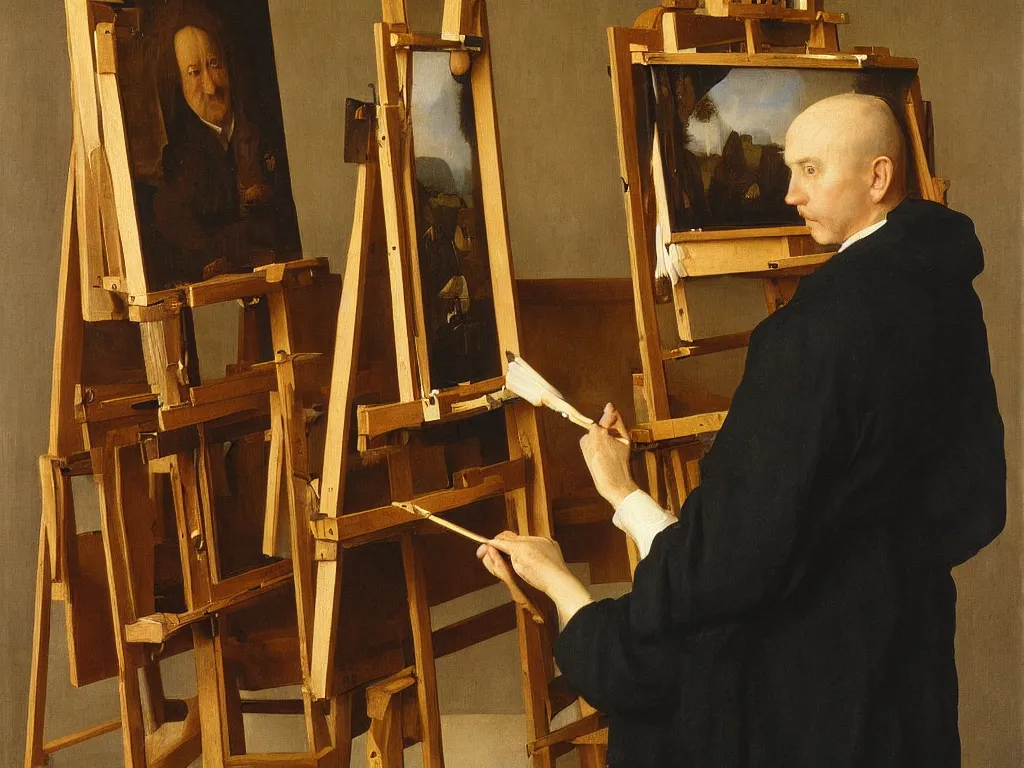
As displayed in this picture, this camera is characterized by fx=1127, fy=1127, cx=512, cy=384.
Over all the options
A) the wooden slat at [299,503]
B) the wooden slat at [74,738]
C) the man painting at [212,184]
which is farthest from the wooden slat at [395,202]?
the wooden slat at [74,738]

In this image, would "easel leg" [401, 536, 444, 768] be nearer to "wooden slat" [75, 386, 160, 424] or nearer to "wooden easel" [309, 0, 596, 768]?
"wooden easel" [309, 0, 596, 768]

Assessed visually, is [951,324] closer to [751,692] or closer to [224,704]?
[751,692]

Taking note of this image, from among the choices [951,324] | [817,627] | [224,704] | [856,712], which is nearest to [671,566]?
[817,627]

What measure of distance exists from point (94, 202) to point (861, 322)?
5.11 feet

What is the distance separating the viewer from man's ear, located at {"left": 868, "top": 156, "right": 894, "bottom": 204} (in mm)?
1656

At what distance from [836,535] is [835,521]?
0.05 metres

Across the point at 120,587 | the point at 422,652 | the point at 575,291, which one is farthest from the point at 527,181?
the point at 120,587

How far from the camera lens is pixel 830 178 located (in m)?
1.68

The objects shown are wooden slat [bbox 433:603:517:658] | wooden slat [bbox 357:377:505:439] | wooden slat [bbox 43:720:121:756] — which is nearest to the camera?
wooden slat [bbox 357:377:505:439]

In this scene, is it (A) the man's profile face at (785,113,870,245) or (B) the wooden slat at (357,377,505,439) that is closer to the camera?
(A) the man's profile face at (785,113,870,245)

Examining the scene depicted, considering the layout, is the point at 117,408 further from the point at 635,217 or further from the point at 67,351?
the point at 635,217

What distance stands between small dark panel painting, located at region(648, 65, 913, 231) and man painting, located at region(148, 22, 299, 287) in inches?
35.3

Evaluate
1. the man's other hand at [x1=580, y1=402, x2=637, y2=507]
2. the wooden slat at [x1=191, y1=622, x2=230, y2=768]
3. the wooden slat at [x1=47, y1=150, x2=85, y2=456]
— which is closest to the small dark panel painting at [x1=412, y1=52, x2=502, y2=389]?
the man's other hand at [x1=580, y1=402, x2=637, y2=507]

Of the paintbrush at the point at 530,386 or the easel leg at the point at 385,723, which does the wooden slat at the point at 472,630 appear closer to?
the easel leg at the point at 385,723
